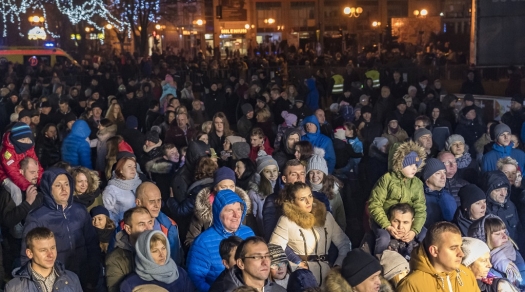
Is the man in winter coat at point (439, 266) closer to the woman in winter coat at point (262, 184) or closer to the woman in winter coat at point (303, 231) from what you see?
the woman in winter coat at point (303, 231)

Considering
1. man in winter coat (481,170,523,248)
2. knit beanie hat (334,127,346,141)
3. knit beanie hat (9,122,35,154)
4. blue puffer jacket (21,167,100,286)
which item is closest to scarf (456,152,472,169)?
man in winter coat (481,170,523,248)

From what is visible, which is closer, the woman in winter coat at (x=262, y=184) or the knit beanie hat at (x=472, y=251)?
the knit beanie hat at (x=472, y=251)

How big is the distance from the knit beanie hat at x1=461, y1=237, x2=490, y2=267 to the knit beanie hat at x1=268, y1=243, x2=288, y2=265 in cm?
129

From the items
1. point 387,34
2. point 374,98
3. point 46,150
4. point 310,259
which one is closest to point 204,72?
point 374,98

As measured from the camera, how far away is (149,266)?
5.59 meters

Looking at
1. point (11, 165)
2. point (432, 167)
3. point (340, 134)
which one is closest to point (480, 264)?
point (432, 167)

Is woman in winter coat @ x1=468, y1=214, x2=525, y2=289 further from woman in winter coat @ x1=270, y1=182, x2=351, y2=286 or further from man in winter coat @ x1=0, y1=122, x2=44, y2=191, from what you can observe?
man in winter coat @ x1=0, y1=122, x2=44, y2=191

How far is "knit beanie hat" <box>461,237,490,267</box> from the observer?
5.95 meters

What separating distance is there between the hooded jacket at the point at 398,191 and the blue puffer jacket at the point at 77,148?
537 centimetres

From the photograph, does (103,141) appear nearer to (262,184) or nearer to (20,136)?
(20,136)

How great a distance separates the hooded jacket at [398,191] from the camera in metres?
7.69

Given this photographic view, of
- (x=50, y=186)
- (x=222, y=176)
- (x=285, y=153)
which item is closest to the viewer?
(x=50, y=186)

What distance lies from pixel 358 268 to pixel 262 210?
109 inches

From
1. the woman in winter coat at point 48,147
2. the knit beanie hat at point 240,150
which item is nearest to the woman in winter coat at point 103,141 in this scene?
the woman in winter coat at point 48,147
